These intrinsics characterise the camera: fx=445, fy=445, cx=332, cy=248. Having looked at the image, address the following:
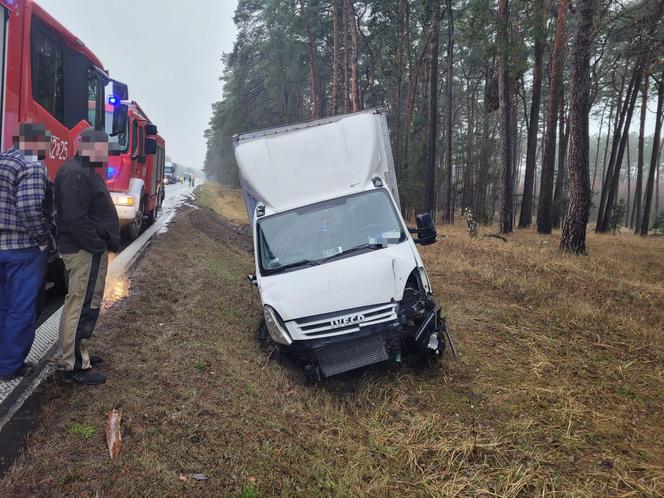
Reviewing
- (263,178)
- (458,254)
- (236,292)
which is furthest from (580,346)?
(458,254)

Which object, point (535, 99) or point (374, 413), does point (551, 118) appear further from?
point (374, 413)

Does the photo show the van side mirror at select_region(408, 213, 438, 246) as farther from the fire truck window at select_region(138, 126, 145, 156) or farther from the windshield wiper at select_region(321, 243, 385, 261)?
the fire truck window at select_region(138, 126, 145, 156)

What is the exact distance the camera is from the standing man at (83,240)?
363 cm

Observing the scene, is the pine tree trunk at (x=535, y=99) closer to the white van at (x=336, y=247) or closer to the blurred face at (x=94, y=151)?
the white van at (x=336, y=247)

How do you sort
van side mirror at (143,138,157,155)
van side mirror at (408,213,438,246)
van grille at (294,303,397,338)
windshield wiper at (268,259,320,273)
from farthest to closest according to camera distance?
van side mirror at (143,138,157,155)
van side mirror at (408,213,438,246)
windshield wiper at (268,259,320,273)
van grille at (294,303,397,338)

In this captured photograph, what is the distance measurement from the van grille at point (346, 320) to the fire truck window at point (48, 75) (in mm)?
4150

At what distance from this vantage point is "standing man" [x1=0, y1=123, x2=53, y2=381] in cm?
357

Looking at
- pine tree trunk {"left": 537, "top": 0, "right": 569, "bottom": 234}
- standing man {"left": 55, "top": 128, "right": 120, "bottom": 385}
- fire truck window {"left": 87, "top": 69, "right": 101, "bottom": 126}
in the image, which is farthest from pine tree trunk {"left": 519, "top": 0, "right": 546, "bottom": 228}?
standing man {"left": 55, "top": 128, "right": 120, "bottom": 385}

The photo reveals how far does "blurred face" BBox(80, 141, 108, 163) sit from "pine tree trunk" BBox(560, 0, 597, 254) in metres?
10.2

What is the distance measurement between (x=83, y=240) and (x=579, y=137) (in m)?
10.7

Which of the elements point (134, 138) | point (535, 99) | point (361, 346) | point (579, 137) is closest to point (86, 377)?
point (361, 346)

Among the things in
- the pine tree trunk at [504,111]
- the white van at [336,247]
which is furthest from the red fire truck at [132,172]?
the pine tree trunk at [504,111]

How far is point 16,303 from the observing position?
3.63m

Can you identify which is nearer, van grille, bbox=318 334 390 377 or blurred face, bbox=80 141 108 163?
blurred face, bbox=80 141 108 163
